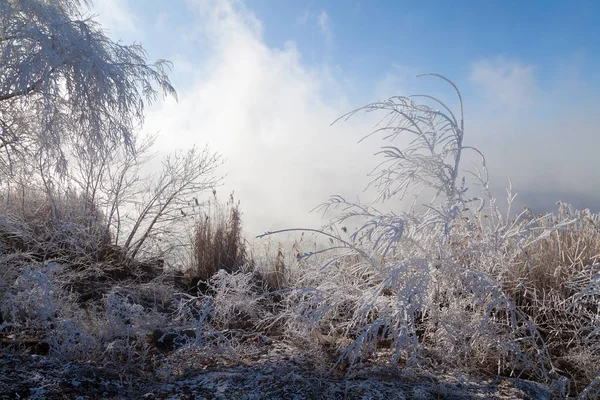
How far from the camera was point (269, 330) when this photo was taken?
4.42m

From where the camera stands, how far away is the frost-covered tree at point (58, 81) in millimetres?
5637

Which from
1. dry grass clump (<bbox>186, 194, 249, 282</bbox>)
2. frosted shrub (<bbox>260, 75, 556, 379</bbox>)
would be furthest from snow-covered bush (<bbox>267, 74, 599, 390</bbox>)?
dry grass clump (<bbox>186, 194, 249, 282</bbox>)

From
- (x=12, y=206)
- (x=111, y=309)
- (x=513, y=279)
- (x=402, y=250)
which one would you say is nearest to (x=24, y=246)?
(x=12, y=206)

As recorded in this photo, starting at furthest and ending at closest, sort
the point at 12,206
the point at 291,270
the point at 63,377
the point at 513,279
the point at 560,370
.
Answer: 1. the point at 12,206
2. the point at 291,270
3. the point at 513,279
4. the point at 560,370
5. the point at 63,377

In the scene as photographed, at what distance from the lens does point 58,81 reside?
5.88m

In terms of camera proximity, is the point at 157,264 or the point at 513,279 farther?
the point at 157,264

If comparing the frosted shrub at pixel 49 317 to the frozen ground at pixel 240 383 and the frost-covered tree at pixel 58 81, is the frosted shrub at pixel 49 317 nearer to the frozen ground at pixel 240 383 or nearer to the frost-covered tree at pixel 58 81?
the frozen ground at pixel 240 383

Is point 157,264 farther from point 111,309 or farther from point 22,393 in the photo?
point 22,393

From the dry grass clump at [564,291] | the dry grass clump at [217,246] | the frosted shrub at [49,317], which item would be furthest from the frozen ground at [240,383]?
the dry grass clump at [217,246]

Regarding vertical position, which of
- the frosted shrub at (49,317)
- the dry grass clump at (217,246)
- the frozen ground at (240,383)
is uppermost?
the dry grass clump at (217,246)

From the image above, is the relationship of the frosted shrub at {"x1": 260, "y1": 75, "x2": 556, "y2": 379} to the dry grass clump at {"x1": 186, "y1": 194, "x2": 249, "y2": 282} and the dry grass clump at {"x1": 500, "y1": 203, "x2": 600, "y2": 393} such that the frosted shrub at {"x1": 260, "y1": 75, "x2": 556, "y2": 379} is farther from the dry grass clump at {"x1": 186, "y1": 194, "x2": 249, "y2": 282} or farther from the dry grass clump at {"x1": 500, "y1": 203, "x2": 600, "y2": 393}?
the dry grass clump at {"x1": 186, "y1": 194, "x2": 249, "y2": 282}

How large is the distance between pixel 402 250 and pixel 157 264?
407cm

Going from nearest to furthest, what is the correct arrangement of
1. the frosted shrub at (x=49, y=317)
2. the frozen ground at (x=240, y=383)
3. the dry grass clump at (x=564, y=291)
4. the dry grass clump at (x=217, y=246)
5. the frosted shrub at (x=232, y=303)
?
the frozen ground at (x=240, y=383) < the frosted shrub at (x=49, y=317) < the dry grass clump at (x=564, y=291) < the frosted shrub at (x=232, y=303) < the dry grass clump at (x=217, y=246)

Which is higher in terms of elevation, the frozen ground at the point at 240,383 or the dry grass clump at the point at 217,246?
the dry grass clump at the point at 217,246
